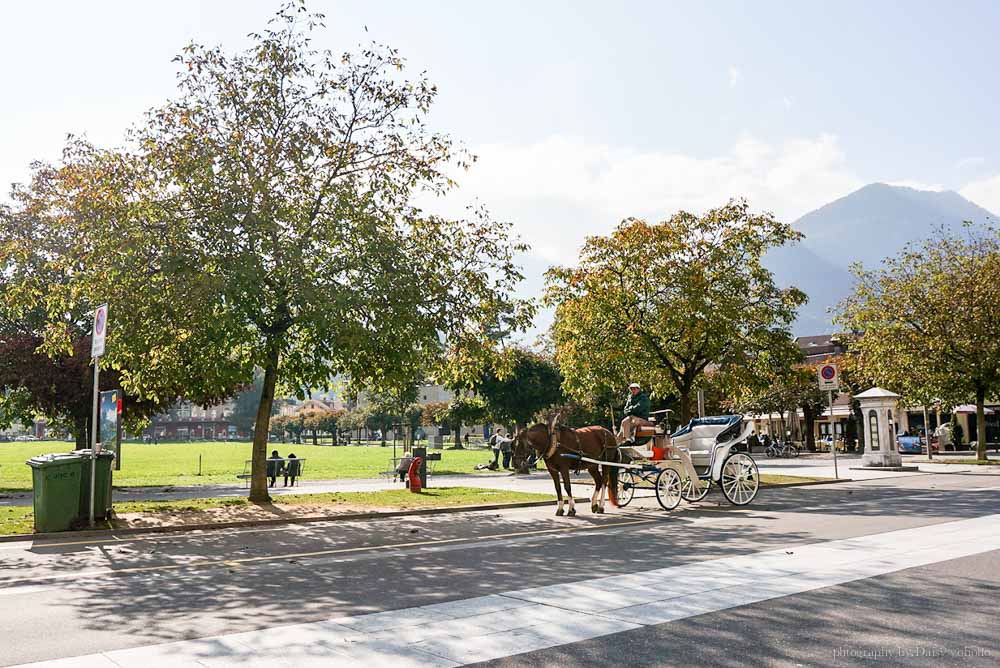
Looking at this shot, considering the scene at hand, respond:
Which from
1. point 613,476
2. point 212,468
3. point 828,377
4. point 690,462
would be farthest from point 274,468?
point 212,468

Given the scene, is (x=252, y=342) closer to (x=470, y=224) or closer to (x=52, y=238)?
(x=470, y=224)

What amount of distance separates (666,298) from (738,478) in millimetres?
8463

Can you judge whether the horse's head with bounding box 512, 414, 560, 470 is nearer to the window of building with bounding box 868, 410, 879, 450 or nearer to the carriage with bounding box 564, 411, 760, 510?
the carriage with bounding box 564, 411, 760, 510

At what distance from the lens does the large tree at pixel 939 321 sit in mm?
35406

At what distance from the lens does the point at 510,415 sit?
137 ft

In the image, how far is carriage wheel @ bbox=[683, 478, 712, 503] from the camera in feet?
57.0

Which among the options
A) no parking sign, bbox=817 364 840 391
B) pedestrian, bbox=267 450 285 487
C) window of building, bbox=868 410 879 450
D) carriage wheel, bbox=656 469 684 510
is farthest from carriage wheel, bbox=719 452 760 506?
window of building, bbox=868 410 879 450

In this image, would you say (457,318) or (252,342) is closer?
(252,342)

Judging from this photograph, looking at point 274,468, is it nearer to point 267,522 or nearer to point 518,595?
point 267,522

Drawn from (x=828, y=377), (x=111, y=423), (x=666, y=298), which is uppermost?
(x=666, y=298)

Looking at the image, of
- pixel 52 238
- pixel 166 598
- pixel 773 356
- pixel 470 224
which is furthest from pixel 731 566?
pixel 52 238

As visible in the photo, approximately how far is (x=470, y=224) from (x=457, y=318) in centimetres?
248

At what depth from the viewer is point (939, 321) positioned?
36406 mm

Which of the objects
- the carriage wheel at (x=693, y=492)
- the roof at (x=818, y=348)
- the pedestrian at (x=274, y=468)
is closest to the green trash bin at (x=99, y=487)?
the carriage wheel at (x=693, y=492)
